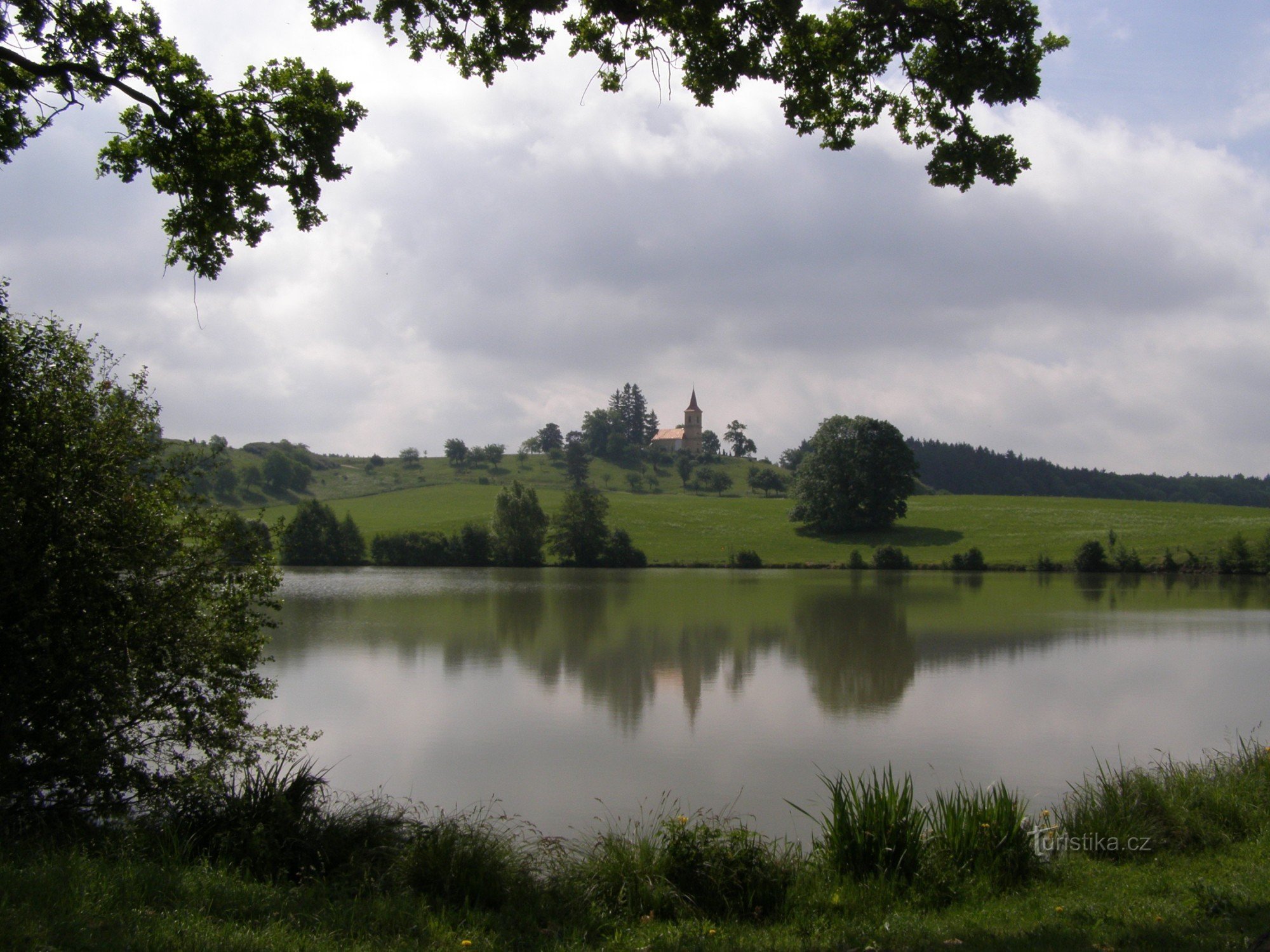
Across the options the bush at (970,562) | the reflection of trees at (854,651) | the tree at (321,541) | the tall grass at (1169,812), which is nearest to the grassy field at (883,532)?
the bush at (970,562)

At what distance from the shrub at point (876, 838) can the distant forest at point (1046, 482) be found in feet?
459

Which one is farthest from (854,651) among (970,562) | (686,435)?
(686,435)

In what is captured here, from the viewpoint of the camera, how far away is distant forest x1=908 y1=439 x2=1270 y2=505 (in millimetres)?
142250

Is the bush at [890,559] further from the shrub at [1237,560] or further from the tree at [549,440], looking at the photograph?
the tree at [549,440]

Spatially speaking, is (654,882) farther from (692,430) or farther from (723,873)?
(692,430)

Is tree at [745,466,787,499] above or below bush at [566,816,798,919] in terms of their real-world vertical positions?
above

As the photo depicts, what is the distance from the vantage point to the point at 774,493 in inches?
4594

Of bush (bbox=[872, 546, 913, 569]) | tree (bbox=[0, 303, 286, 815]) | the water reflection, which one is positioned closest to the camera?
tree (bbox=[0, 303, 286, 815])

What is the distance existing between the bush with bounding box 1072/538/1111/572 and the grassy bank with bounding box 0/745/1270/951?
5776 centimetres

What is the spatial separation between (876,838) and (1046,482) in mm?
151933

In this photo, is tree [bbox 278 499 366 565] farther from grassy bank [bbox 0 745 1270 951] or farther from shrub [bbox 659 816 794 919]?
shrub [bbox 659 816 794 919]

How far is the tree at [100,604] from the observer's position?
292 inches

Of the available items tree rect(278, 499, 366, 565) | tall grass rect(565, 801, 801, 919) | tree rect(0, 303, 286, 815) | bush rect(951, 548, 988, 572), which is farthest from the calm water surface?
tree rect(278, 499, 366, 565)

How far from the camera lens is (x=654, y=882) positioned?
21.9 feet
